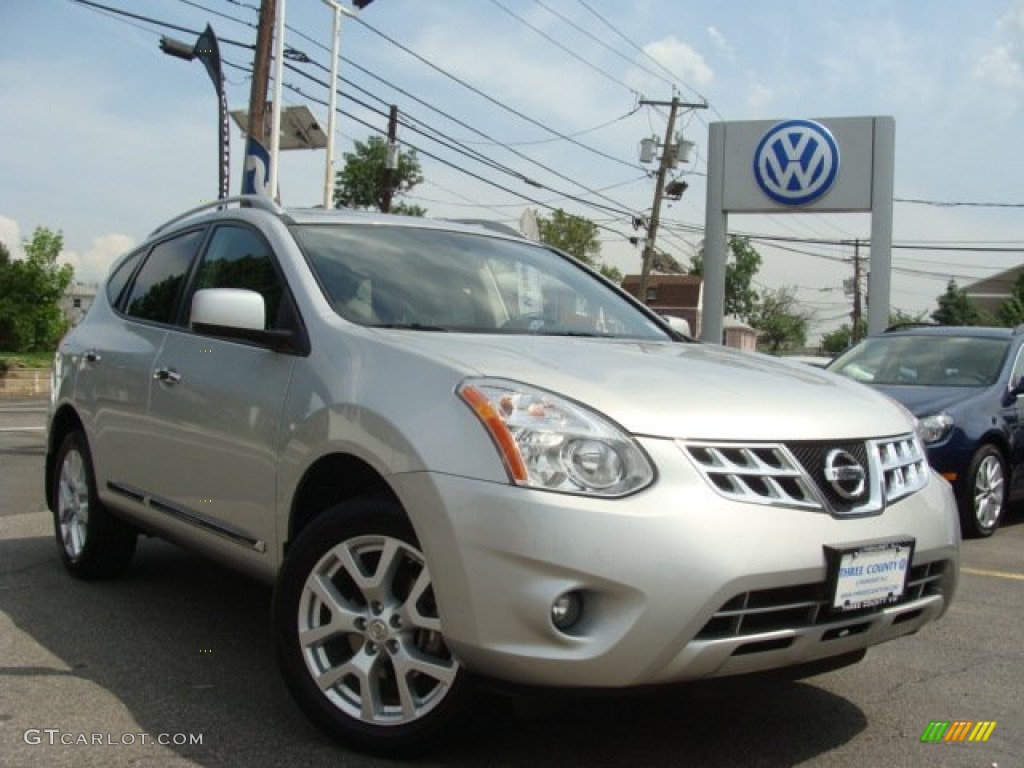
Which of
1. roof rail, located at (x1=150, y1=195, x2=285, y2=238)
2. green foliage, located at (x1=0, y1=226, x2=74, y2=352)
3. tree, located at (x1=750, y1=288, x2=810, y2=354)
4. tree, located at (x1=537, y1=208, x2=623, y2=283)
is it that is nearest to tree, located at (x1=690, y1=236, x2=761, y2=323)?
tree, located at (x1=750, y1=288, x2=810, y2=354)

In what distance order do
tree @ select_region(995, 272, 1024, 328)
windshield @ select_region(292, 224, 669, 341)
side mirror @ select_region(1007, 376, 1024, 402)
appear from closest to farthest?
windshield @ select_region(292, 224, 669, 341), side mirror @ select_region(1007, 376, 1024, 402), tree @ select_region(995, 272, 1024, 328)

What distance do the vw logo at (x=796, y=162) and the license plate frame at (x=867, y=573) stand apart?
42.5 ft

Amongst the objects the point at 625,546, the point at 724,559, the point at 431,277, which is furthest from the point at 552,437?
the point at 431,277

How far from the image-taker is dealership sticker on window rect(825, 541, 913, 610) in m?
2.63

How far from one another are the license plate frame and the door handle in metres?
2.52

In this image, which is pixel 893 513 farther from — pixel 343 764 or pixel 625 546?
pixel 343 764

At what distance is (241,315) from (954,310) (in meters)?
67.6

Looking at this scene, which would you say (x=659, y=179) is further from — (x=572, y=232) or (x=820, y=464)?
(x=820, y=464)

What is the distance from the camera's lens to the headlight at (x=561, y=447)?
8.36 ft

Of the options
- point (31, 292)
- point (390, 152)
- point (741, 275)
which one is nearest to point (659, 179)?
point (390, 152)

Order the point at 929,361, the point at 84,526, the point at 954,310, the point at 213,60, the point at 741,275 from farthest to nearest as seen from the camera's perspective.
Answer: the point at 741,275 → the point at 954,310 → the point at 213,60 → the point at 929,361 → the point at 84,526

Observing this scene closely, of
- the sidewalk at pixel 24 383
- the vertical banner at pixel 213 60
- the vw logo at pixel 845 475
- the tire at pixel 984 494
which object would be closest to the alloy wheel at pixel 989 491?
the tire at pixel 984 494

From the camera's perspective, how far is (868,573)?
8.93 ft

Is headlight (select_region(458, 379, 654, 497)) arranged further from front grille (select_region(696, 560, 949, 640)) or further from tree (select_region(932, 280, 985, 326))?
tree (select_region(932, 280, 985, 326))
